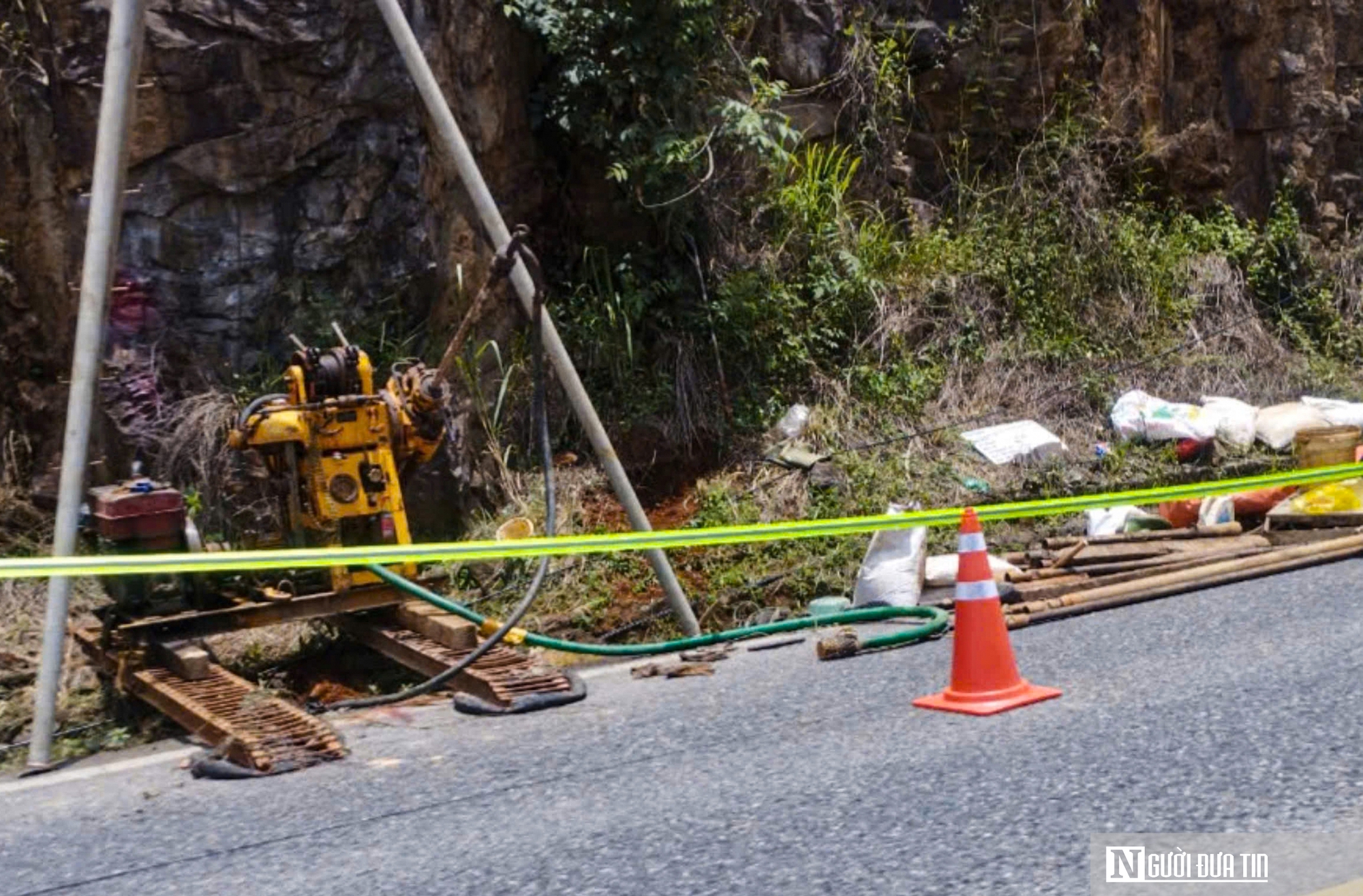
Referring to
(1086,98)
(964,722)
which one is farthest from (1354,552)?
(1086,98)

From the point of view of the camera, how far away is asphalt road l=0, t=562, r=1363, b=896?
152 inches

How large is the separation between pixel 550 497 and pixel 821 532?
1168 mm

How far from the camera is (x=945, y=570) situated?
27.0ft

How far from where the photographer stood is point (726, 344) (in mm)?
10531

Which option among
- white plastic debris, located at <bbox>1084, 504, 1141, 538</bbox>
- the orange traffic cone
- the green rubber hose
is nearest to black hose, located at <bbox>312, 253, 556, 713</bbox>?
the green rubber hose

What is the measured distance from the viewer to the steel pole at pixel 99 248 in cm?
618

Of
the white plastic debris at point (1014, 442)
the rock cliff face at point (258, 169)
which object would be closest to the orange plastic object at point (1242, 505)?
the white plastic debris at point (1014, 442)

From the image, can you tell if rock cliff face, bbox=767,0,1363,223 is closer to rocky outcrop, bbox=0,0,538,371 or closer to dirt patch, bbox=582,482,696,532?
rocky outcrop, bbox=0,0,538,371

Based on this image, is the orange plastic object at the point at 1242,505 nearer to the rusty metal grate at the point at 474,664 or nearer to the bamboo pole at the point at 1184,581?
the bamboo pole at the point at 1184,581

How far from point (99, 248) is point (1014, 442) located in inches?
240

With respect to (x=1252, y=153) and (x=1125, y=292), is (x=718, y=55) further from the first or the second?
(x=1252, y=153)

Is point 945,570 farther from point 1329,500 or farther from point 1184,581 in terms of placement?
point 1329,500

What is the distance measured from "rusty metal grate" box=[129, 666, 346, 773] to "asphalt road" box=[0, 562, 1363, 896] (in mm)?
117

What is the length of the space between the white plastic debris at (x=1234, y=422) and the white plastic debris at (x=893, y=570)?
11.4 ft
